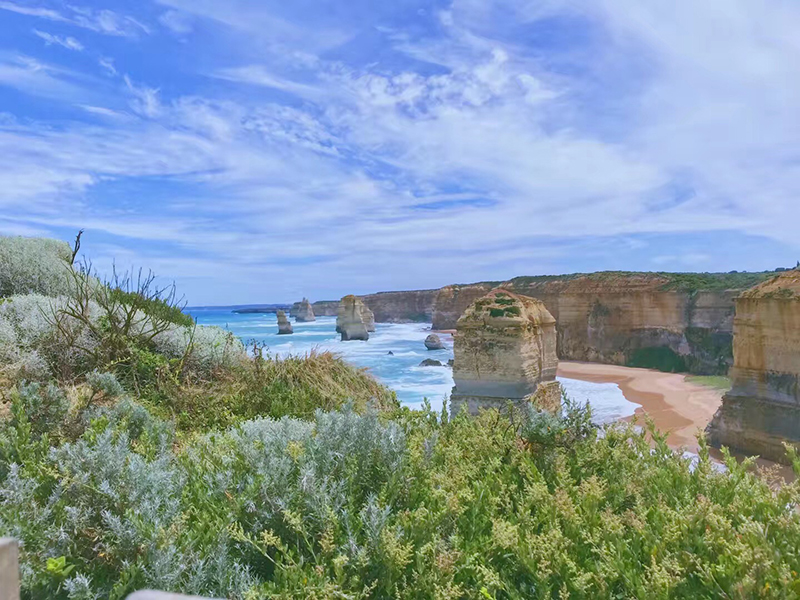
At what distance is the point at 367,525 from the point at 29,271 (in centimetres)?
925

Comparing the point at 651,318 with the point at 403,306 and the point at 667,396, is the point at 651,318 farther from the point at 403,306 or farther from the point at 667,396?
the point at 403,306

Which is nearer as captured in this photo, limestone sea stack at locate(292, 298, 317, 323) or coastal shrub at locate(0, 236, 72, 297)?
coastal shrub at locate(0, 236, 72, 297)

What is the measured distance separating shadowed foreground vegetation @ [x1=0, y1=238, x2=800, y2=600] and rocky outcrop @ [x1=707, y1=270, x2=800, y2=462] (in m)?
15.5

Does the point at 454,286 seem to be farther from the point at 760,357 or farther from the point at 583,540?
the point at 583,540

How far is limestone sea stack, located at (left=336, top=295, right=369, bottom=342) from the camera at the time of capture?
236 ft

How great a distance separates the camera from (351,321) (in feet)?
237

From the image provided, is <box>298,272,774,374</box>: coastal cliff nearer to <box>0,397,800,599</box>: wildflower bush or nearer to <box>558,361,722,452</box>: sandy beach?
<box>558,361,722,452</box>: sandy beach

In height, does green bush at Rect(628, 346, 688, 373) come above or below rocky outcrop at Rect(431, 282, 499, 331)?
below

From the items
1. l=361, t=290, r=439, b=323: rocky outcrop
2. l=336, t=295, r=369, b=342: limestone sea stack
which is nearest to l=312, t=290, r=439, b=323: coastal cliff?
l=361, t=290, r=439, b=323: rocky outcrop

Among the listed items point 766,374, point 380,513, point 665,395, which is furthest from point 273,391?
point 665,395

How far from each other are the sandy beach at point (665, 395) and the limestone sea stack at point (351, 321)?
1294 inches

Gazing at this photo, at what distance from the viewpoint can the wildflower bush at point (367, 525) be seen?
7.10ft

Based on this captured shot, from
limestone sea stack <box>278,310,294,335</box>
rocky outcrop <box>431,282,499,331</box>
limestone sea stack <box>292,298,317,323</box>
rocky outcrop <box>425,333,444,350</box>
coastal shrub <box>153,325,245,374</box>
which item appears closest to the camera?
coastal shrub <box>153,325,245,374</box>

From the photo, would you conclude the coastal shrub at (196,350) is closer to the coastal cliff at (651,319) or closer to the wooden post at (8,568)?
the wooden post at (8,568)
